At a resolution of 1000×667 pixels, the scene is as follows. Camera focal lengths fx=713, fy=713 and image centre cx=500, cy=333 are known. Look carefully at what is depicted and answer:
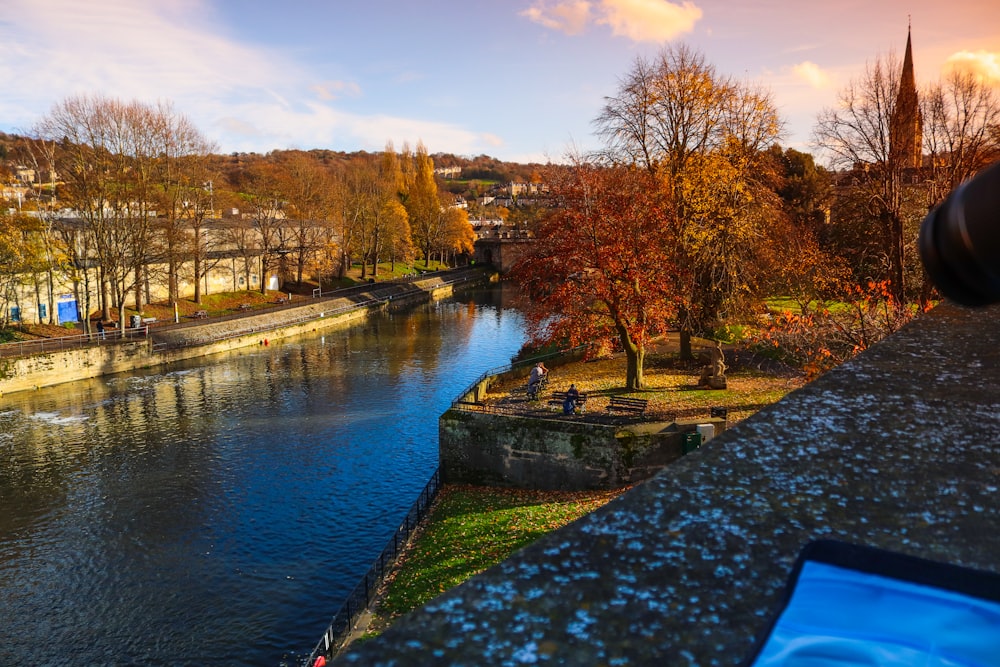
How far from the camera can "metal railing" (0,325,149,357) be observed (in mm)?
36572

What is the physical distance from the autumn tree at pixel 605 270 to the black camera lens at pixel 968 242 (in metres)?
23.0

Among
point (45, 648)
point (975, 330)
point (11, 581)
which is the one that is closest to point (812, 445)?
point (975, 330)

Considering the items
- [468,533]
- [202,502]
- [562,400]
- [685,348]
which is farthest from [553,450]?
[685,348]

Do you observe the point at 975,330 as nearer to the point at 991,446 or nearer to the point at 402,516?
the point at 991,446

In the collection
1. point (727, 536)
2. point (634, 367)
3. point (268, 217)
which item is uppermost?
point (268, 217)

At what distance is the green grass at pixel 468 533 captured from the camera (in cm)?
1557

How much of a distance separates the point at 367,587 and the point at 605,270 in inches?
556

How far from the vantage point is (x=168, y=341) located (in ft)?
140

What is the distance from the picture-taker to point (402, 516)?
20781mm

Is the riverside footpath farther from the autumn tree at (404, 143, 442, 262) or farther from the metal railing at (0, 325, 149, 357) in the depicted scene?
the autumn tree at (404, 143, 442, 262)

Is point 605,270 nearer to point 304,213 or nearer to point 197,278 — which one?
point 197,278

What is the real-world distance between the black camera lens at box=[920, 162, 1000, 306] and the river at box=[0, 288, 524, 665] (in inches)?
588

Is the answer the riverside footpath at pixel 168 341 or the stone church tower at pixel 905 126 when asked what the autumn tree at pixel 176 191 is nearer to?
the riverside footpath at pixel 168 341

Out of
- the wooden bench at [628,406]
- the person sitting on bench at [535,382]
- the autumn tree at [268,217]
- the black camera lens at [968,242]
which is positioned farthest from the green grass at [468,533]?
the autumn tree at [268,217]
